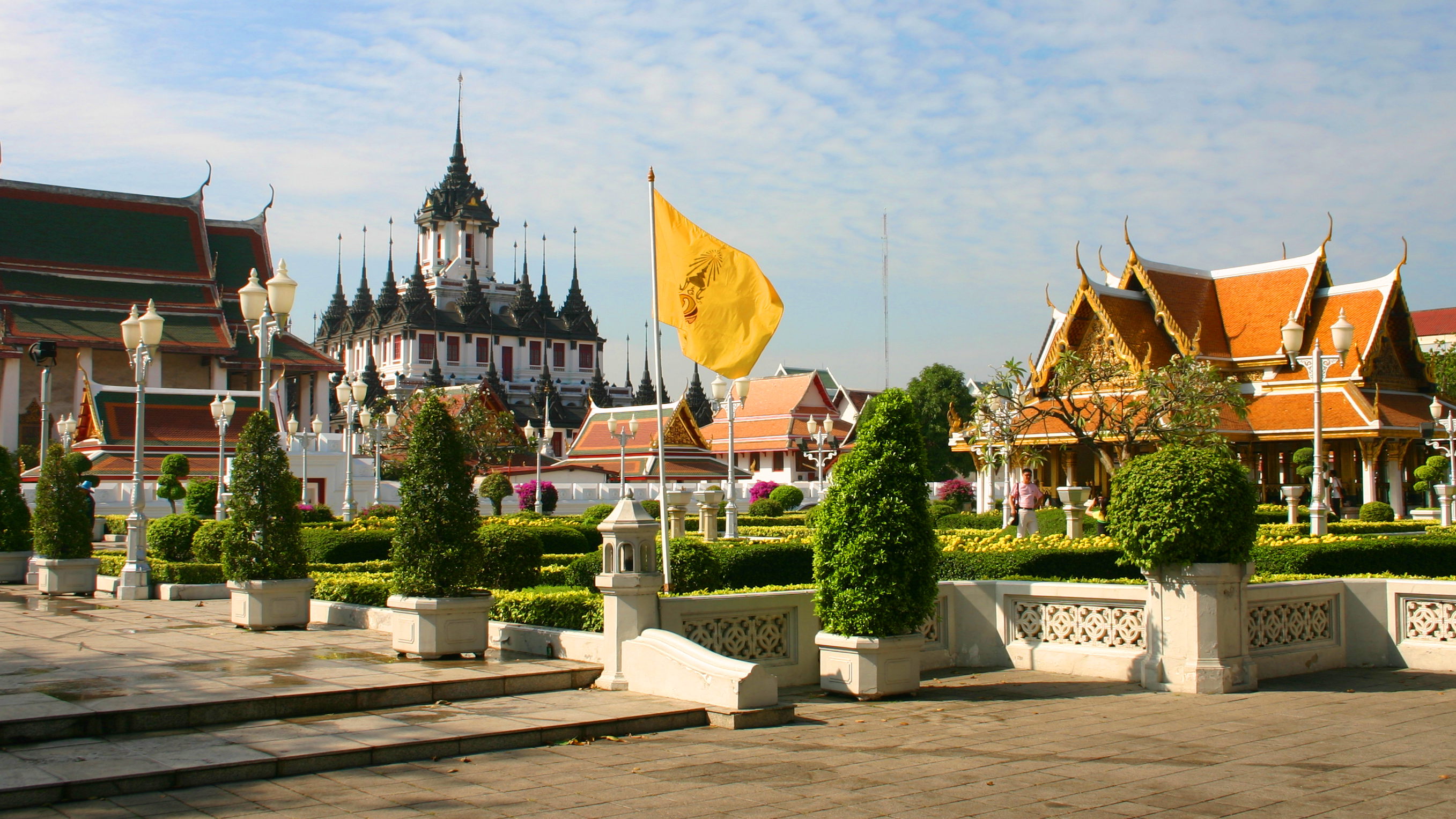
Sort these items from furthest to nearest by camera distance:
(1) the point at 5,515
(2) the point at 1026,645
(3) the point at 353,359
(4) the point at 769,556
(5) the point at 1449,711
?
(3) the point at 353,359 < (1) the point at 5,515 < (4) the point at 769,556 < (2) the point at 1026,645 < (5) the point at 1449,711

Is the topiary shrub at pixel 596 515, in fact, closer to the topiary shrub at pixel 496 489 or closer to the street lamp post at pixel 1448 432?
the topiary shrub at pixel 496 489

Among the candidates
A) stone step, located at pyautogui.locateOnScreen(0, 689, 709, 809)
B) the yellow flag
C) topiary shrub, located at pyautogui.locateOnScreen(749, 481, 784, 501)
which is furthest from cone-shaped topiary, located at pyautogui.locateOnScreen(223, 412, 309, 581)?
topiary shrub, located at pyautogui.locateOnScreen(749, 481, 784, 501)

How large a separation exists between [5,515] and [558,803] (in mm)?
18985

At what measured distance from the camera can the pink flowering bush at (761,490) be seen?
45.3 meters

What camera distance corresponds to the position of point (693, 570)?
12.3 meters

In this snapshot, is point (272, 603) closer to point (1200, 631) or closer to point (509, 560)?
point (509, 560)

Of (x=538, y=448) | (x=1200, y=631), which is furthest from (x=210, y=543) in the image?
(x=538, y=448)

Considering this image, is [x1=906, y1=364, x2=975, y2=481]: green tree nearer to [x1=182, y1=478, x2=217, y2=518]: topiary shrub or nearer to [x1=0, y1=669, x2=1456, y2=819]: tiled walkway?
[x1=182, y1=478, x2=217, y2=518]: topiary shrub

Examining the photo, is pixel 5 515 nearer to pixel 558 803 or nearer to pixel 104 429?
pixel 558 803

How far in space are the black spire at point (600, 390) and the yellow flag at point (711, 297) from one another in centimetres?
8589

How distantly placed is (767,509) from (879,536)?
28976mm


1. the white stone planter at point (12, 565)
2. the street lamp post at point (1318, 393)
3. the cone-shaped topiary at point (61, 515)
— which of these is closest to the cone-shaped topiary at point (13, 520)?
the white stone planter at point (12, 565)

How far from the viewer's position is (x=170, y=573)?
18438 millimetres

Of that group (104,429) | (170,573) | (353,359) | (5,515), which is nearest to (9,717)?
(170,573)
